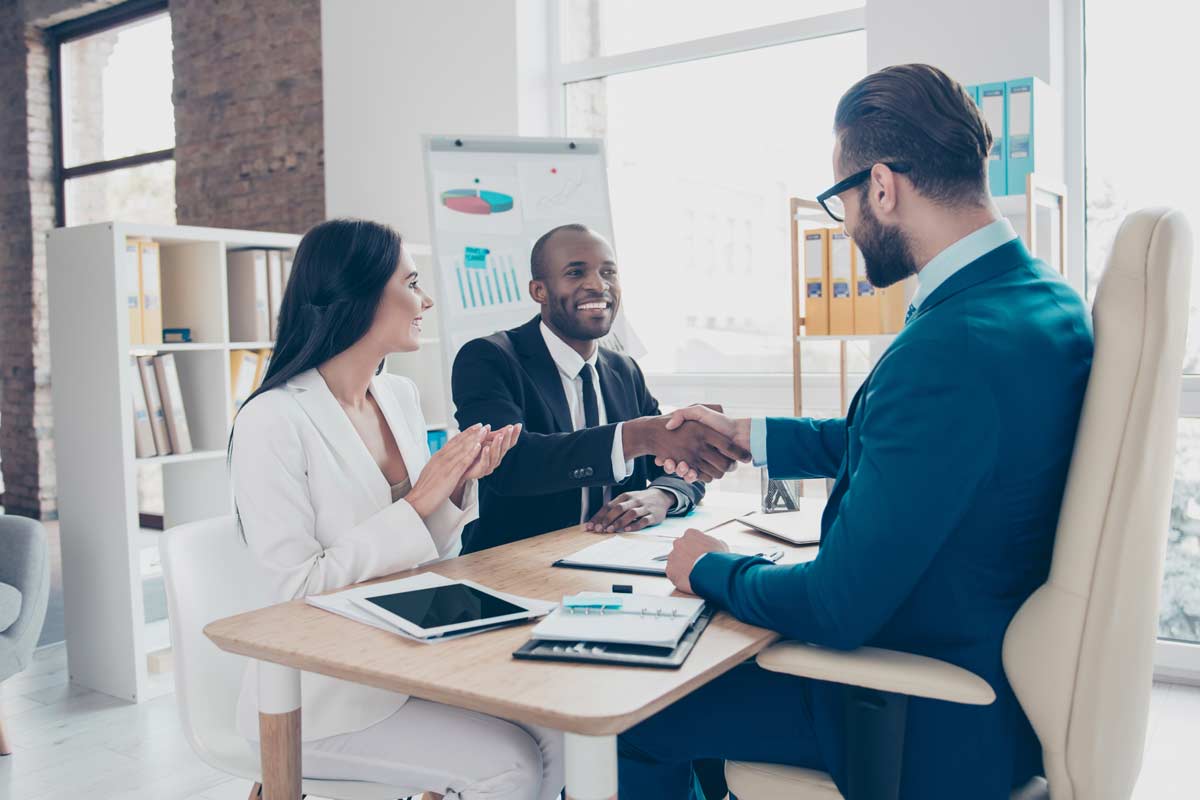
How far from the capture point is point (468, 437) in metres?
1.83

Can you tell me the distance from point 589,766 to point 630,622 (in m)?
0.25

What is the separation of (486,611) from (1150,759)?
2189 mm

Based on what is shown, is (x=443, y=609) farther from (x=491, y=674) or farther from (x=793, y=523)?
(x=793, y=523)

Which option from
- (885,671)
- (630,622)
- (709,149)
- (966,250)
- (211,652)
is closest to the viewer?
(885,671)

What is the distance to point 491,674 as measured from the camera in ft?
3.92

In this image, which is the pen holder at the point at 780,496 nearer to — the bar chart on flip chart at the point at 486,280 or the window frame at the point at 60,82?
the bar chart on flip chart at the point at 486,280

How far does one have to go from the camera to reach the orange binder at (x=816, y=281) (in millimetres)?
3332

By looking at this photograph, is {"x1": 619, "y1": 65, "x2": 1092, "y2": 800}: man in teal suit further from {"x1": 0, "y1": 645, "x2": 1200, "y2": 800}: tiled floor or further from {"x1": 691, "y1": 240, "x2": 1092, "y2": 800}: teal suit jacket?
{"x1": 0, "y1": 645, "x2": 1200, "y2": 800}: tiled floor

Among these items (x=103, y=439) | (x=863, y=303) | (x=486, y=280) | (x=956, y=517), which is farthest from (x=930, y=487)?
(x=103, y=439)

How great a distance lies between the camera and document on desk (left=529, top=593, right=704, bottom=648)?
1.26 metres

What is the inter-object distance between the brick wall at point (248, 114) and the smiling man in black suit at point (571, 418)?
2.99 metres

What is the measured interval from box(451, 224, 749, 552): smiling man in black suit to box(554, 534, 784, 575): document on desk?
17cm

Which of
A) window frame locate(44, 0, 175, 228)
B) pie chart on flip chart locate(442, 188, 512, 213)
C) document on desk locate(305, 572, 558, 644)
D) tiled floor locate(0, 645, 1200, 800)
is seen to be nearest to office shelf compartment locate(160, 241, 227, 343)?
pie chart on flip chart locate(442, 188, 512, 213)

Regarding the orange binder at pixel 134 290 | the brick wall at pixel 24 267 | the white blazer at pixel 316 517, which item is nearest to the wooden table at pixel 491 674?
the white blazer at pixel 316 517
